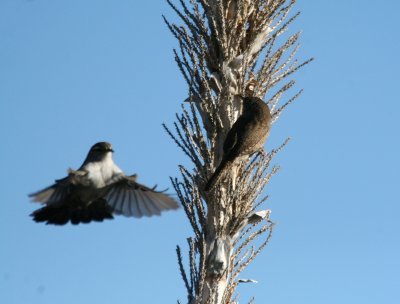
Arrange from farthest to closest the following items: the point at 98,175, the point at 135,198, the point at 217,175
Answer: the point at 217,175, the point at 135,198, the point at 98,175

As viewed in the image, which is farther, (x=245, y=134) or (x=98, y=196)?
(x=245, y=134)

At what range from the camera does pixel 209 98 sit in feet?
20.9

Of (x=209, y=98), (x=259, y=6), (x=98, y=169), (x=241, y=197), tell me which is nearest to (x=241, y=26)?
(x=259, y=6)

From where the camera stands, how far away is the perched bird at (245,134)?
6.13 metres

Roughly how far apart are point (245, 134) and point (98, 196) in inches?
53.3

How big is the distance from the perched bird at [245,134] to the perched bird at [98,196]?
80cm

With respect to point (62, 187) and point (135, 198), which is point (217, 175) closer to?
point (135, 198)

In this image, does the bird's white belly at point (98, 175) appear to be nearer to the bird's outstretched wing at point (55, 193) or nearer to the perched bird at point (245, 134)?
the bird's outstretched wing at point (55, 193)

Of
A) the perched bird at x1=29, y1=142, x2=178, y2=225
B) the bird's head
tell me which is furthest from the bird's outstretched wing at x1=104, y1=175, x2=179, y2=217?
the bird's head

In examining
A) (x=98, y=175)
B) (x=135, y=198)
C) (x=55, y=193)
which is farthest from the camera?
(x=135, y=198)

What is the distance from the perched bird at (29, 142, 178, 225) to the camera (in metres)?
5.26

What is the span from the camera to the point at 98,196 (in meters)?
5.38

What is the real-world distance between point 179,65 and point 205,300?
184cm

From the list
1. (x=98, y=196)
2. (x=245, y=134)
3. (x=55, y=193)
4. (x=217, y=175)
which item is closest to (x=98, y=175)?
(x=98, y=196)
